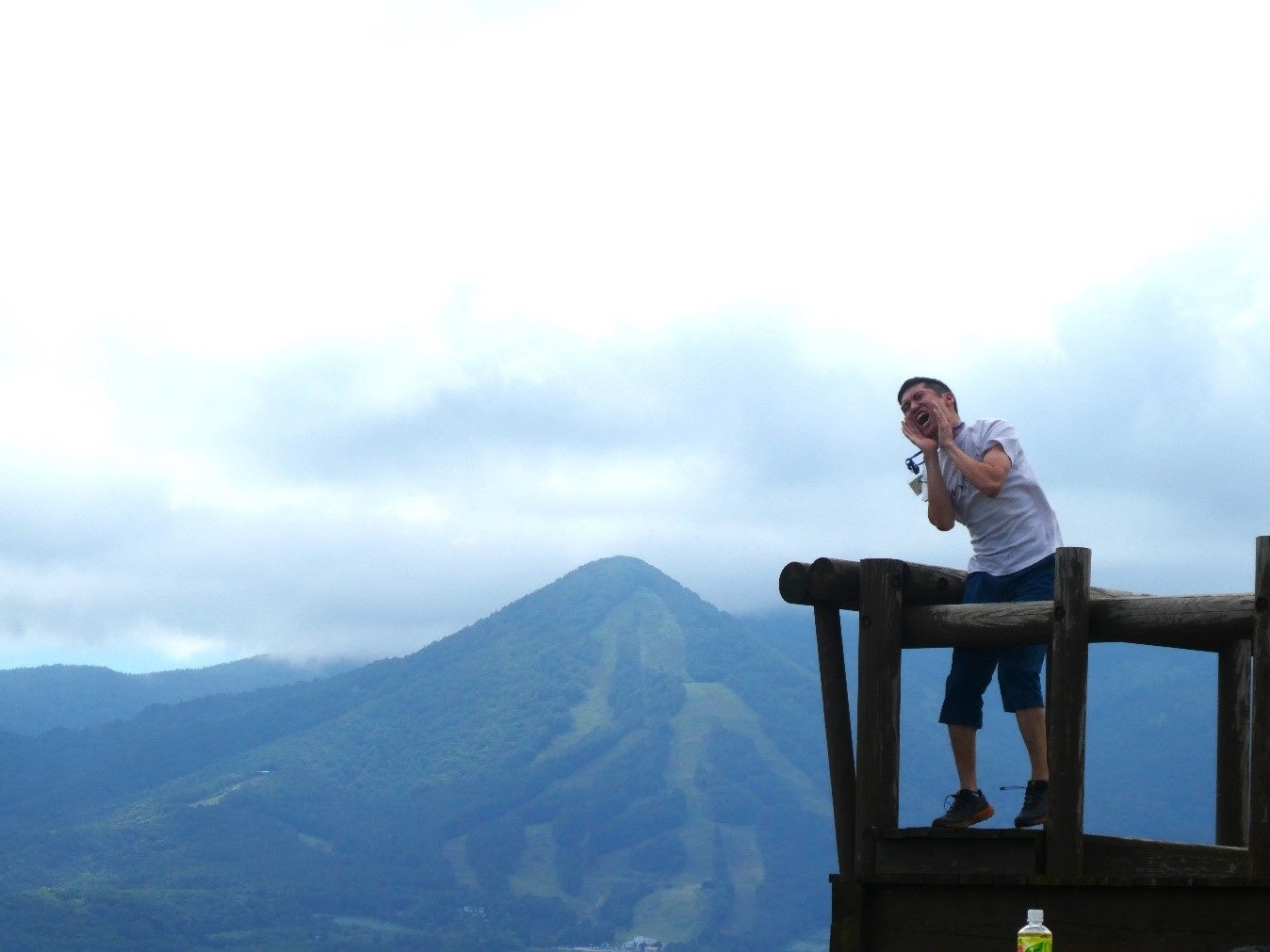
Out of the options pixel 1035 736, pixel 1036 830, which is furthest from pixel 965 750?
pixel 1036 830

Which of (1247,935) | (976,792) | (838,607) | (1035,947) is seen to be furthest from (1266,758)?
(838,607)

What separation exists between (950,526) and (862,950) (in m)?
2.22

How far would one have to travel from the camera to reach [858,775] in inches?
319

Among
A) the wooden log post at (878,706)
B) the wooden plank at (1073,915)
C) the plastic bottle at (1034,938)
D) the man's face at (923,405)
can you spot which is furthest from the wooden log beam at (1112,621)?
the plastic bottle at (1034,938)

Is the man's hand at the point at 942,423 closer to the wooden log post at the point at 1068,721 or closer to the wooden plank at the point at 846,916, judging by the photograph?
the wooden log post at the point at 1068,721

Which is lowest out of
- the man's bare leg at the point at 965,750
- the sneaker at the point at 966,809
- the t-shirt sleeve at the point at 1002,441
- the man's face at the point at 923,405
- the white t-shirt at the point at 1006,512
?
the sneaker at the point at 966,809

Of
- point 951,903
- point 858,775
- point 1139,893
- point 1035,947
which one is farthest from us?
point 858,775

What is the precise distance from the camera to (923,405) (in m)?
8.48

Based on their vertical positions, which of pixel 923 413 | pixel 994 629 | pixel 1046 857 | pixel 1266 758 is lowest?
pixel 1046 857

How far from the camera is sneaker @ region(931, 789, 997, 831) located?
8.09 metres

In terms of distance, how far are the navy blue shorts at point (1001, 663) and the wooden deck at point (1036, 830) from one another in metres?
0.25

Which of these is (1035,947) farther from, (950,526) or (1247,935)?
(950,526)

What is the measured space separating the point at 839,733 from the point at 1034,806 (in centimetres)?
123

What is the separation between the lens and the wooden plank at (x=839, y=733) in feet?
27.7
